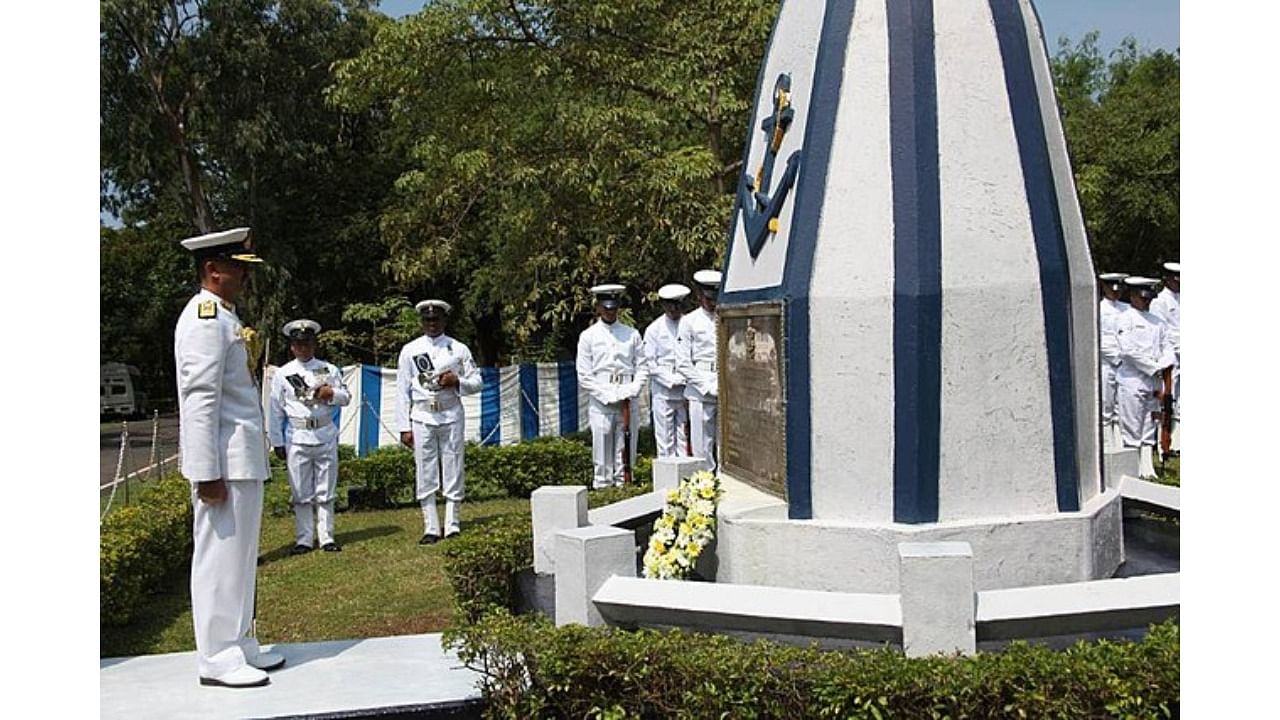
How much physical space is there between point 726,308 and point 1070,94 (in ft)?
91.3

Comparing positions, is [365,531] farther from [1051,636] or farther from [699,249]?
[1051,636]

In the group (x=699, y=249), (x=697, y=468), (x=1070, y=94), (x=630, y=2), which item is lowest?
(x=697, y=468)

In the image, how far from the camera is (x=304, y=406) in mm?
10375

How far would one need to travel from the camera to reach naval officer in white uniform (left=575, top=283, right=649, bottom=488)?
12.5m

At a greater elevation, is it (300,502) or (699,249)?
(699,249)

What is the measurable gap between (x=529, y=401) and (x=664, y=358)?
619cm

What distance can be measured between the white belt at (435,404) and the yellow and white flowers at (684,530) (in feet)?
14.4

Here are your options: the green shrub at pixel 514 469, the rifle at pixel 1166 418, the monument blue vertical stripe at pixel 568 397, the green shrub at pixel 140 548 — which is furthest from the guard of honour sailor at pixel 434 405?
the monument blue vertical stripe at pixel 568 397

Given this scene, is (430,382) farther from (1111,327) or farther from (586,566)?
(1111,327)

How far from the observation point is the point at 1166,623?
4699 millimetres

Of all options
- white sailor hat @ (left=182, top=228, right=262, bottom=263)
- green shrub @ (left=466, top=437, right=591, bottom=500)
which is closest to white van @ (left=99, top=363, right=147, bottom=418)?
green shrub @ (left=466, top=437, right=591, bottom=500)

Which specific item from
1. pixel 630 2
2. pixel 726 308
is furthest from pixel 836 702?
pixel 630 2

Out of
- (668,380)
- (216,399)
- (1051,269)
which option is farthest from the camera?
(668,380)

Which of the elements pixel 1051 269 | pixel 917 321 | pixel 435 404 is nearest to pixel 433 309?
pixel 435 404
